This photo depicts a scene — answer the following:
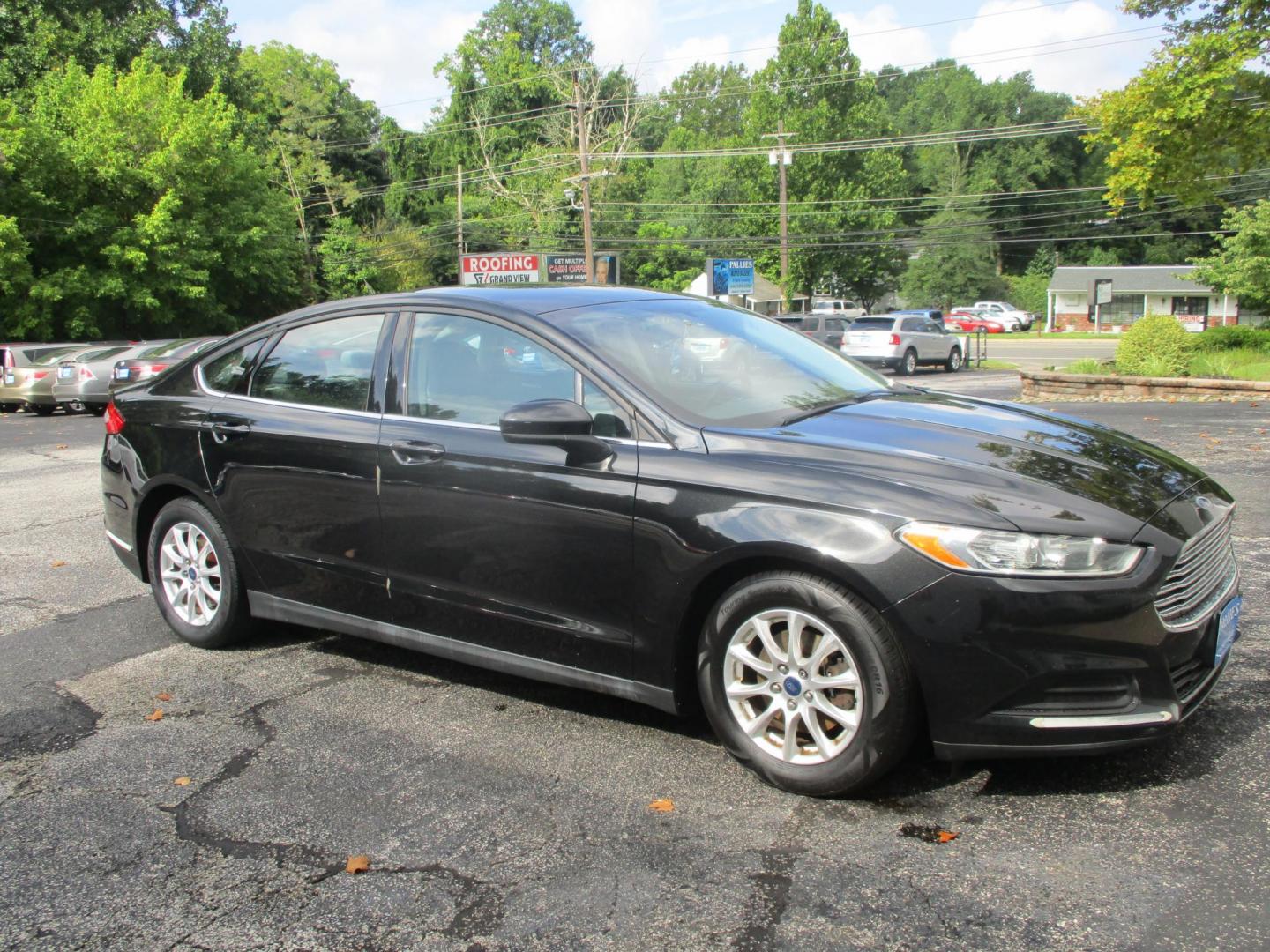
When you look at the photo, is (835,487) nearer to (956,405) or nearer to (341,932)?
(956,405)

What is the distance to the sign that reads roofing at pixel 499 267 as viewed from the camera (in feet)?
109

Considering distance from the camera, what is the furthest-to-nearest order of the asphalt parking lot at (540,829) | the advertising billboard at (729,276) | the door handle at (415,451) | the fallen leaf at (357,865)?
1. the advertising billboard at (729,276)
2. the door handle at (415,451)
3. the fallen leaf at (357,865)
4. the asphalt parking lot at (540,829)

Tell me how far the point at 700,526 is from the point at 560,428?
0.62m

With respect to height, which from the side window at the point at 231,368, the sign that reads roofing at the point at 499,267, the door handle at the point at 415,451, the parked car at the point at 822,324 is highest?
the sign that reads roofing at the point at 499,267

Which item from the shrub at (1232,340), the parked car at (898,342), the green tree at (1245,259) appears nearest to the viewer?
the shrub at (1232,340)

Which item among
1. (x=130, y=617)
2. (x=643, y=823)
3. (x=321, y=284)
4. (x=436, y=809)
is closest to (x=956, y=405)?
(x=643, y=823)

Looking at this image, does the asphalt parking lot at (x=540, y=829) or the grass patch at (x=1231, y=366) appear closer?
the asphalt parking lot at (x=540, y=829)

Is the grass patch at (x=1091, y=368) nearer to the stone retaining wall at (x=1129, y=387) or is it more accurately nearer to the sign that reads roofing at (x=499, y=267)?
the stone retaining wall at (x=1129, y=387)

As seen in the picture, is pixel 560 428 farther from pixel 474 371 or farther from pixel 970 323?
pixel 970 323

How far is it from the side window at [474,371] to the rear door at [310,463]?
217mm

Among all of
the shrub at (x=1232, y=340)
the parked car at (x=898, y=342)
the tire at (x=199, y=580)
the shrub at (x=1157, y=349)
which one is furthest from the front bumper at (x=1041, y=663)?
the parked car at (x=898, y=342)

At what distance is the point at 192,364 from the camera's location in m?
5.38

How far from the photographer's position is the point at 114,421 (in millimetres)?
5547

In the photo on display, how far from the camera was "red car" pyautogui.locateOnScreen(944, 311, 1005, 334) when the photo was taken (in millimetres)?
63906
